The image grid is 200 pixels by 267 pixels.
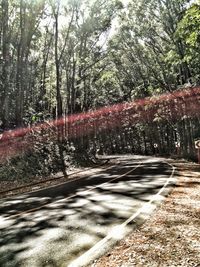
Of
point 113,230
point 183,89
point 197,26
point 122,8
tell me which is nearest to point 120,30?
point 122,8

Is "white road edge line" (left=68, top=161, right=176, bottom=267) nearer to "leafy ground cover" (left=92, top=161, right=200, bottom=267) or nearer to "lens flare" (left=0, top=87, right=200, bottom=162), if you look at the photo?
"leafy ground cover" (left=92, top=161, right=200, bottom=267)

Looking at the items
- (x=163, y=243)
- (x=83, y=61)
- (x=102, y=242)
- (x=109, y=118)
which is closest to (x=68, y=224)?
(x=102, y=242)

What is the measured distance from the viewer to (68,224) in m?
7.22

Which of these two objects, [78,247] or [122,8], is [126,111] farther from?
[78,247]

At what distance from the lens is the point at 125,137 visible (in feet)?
217

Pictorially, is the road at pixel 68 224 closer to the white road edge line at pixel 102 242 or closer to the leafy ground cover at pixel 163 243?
the white road edge line at pixel 102 242

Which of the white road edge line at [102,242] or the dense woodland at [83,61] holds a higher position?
the dense woodland at [83,61]

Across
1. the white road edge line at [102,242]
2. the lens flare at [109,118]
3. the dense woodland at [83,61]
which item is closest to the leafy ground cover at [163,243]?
the white road edge line at [102,242]

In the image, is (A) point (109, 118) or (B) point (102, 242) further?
(A) point (109, 118)

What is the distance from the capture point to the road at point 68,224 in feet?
17.5

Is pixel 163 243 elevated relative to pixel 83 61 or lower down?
lower down

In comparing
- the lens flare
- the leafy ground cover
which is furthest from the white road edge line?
the lens flare

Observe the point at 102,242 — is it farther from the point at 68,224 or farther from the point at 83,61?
the point at 83,61

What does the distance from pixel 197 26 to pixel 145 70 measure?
29982 mm
